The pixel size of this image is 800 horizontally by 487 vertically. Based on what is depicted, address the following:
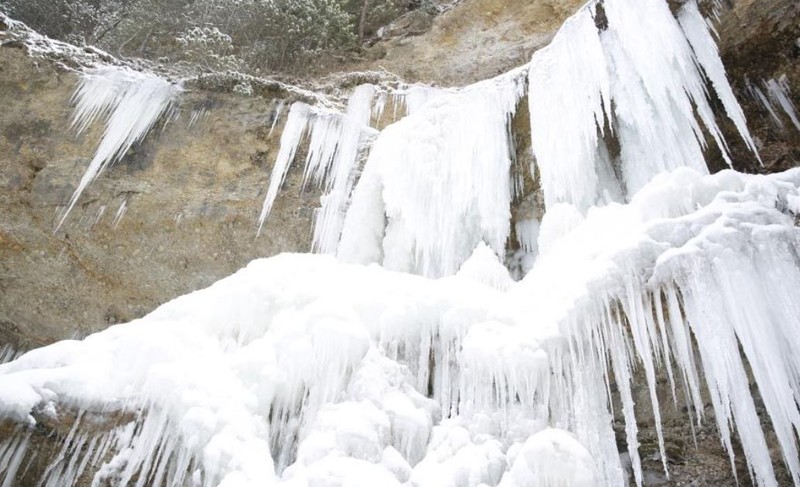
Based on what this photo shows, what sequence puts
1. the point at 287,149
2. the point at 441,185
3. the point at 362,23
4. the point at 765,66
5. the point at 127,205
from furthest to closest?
the point at 362,23, the point at 287,149, the point at 127,205, the point at 441,185, the point at 765,66

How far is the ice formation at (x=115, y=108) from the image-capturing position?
8352 millimetres

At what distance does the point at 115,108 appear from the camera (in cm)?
859

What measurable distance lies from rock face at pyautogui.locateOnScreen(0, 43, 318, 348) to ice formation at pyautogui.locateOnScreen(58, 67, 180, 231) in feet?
0.43

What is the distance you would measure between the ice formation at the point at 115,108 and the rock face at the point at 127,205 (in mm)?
132

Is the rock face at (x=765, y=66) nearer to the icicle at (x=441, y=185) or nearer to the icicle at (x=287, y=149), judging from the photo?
A: the icicle at (x=441, y=185)

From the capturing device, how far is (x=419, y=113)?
7703 millimetres

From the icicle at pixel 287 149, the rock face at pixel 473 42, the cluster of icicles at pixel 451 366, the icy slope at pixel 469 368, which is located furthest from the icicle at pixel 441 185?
the rock face at pixel 473 42

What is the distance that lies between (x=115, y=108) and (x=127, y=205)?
151 centimetres

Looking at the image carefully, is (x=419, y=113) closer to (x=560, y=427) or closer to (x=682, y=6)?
(x=682, y=6)

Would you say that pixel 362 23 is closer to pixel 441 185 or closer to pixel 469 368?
pixel 441 185

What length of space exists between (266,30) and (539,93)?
839 cm

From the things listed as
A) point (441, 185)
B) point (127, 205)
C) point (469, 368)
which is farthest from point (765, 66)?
point (127, 205)

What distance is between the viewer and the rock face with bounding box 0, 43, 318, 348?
8258 mm

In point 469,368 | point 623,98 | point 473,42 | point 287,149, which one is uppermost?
point 473,42
